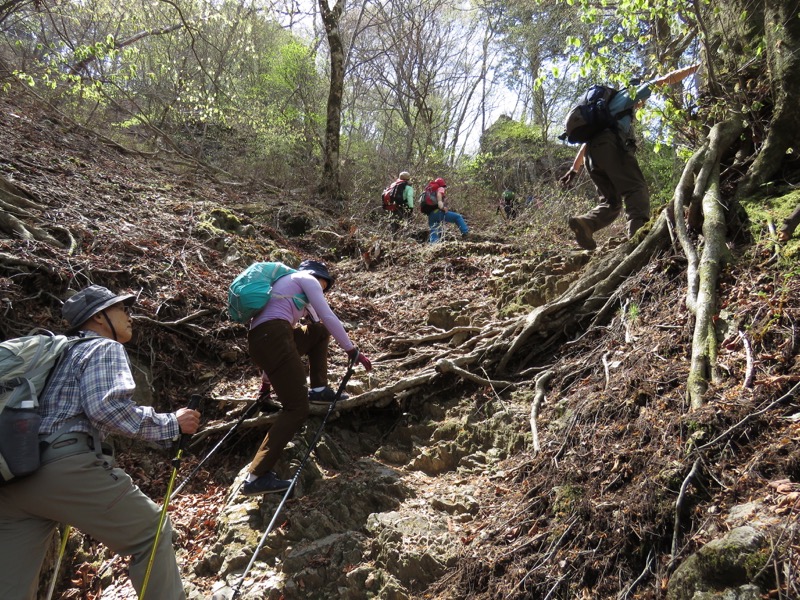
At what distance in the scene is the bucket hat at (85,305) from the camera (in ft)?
9.80

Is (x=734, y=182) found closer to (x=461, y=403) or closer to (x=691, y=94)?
(x=691, y=94)

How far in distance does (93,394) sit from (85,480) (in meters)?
0.46

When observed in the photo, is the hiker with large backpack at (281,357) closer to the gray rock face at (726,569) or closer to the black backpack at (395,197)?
the gray rock face at (726,569)

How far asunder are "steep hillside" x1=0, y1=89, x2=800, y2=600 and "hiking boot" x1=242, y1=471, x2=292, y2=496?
157 millimetres

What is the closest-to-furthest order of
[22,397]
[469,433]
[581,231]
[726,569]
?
[726,569]
[22,397]
[469,433]
[581,231]

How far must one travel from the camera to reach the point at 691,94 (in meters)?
4.87

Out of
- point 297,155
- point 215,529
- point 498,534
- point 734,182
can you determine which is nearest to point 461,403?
point 498,534

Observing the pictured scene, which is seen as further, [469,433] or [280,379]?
[469,433]

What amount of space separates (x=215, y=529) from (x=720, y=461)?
3.86 metres

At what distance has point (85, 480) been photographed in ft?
8.73

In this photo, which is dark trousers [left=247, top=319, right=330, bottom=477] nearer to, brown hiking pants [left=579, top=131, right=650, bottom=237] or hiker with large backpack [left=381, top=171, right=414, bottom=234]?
brown hiking pants [left=579, top=131, right=650, bottom=237]

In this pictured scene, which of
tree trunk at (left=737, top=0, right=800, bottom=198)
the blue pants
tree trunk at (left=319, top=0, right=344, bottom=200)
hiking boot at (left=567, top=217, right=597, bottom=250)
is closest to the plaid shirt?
tree trunk at (left=737, top=0, right=800, bottom=198)

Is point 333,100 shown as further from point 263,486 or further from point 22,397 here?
point 22,397

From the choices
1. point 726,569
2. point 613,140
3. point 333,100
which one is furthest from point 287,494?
point 333,100
